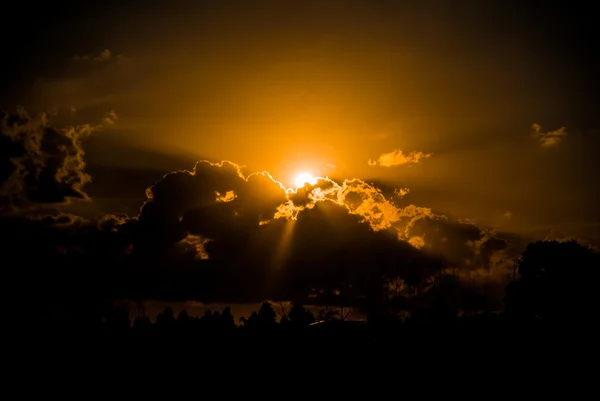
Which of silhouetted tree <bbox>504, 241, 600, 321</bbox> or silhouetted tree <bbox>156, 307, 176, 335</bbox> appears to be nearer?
silhouetted tree <bbox>156, 307, 176, 335</bbox>

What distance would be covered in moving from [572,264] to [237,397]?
9779 cm

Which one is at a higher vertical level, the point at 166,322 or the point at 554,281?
the point at 554,281

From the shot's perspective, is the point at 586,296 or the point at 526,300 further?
the point at 526,300

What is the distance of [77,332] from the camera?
12581 centimetres

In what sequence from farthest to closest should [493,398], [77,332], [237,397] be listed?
[77,332], [237,397], [493,398]

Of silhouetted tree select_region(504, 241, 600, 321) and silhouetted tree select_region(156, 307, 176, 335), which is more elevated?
silhouetted tree select_region(504, 241, 600, 321)

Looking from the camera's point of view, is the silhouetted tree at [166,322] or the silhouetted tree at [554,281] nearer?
the silhouetted tree at [166,322]

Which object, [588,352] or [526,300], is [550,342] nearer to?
[588,352]

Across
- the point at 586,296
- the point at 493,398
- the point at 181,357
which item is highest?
the point at 586,296

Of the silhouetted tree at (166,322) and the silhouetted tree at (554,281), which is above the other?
the silhouetted tree at (554,281)

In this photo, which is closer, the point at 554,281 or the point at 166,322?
the point at 166,322

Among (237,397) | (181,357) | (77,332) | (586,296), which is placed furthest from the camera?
(586,296)

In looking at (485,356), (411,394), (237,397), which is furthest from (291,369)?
(485,356)

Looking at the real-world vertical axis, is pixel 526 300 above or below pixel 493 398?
above
